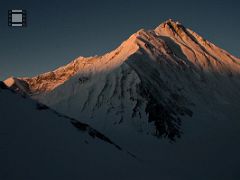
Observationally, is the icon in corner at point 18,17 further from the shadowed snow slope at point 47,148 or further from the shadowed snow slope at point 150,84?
the shadowed snow slope at point 150,84

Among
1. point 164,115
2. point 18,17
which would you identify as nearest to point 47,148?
point 18,17

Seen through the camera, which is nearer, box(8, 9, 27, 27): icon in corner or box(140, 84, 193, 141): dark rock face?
box(8, 9, 27, 27): icon in corner

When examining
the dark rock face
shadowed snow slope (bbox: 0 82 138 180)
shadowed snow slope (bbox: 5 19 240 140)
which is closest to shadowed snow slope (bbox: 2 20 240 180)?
the dark rock face

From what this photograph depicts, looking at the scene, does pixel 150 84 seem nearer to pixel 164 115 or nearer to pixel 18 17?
pixel 164 115

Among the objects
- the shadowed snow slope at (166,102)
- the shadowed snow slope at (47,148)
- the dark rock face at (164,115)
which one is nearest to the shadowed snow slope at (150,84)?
the dark rock face at (164,115)

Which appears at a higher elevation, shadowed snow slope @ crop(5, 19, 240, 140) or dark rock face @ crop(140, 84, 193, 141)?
shadowed snow slope @ crop(5, 19, 240, 140)

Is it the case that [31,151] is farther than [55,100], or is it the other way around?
[55,100]

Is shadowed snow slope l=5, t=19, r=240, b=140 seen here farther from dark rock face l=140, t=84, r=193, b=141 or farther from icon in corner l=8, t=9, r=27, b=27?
icon in corner l=8, t=9, r=27, b=27

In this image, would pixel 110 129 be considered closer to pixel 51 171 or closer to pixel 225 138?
pixel 225 138

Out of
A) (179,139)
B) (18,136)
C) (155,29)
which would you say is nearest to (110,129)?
(179,139)

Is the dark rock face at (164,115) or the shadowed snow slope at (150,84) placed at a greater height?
the shadowed snow slope at (150,84)

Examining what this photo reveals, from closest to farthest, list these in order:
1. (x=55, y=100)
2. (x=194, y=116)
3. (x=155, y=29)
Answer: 1. (x=194, y=116)
2. (x=55, y=100)
3. (x=155, y=29)
